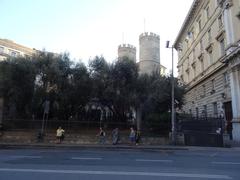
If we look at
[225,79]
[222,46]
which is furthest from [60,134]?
[222,46]

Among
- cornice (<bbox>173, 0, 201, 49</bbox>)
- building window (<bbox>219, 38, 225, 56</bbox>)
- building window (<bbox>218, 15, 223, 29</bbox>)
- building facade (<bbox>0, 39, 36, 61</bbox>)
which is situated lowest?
building window (<bbox>219, 38, 225, 56</bbox>)

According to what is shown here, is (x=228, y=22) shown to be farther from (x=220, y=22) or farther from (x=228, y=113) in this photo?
(x=228, y=113)

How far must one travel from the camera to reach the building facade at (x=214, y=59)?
27.2 metres

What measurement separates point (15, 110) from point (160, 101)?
47.8 feet

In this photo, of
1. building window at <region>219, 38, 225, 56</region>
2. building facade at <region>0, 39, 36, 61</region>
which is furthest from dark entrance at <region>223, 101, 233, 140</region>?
building facade at <region>0, 39, 36, 61</region>

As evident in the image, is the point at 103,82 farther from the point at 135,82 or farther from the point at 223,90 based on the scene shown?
the point at 223,90

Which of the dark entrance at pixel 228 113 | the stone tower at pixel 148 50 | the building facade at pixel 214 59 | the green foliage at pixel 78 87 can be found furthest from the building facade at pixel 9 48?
the dark entrance at pixel 228 113

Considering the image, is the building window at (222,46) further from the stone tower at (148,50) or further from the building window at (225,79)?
the stone tower at (148,50)

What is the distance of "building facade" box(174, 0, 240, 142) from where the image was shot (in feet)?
89.2

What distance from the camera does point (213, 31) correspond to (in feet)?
112

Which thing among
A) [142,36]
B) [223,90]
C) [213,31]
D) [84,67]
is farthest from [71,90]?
[142,36]

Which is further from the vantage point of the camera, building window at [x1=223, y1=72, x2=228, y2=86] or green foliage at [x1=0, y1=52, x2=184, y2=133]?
building window at [x1=223, y1=72, x2=228, y2=86]

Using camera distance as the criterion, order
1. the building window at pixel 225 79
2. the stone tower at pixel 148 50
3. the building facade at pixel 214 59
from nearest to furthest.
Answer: the building facade at pixel 214 59
the building window at pixel 225 79
the stone tower at pixel 148 50

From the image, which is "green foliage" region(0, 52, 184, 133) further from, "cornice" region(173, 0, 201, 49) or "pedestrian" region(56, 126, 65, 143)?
"cornice" region(173, 0, 201, 49)
